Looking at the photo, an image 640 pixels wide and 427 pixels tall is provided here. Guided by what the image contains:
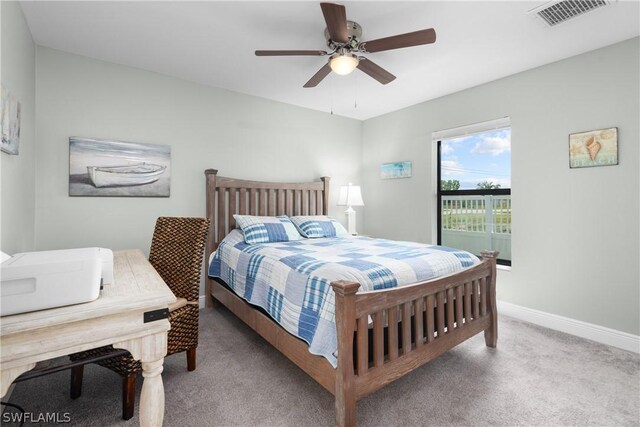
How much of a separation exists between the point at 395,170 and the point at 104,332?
3.85 m

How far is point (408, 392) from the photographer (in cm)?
186

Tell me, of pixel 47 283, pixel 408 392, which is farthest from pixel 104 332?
pixel 408 392

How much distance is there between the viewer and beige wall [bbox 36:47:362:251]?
2648mm

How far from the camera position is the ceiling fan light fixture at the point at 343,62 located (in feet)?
7.07

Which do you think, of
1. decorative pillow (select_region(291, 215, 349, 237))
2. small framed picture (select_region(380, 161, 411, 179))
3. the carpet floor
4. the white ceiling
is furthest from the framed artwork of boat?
small framed picture (select_region(380, 161, 411, 179))

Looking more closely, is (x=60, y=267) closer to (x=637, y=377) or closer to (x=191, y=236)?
(x=191, y=236)

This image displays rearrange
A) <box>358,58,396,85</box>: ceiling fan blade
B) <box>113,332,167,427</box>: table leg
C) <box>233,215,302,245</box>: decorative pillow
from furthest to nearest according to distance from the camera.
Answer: <box>233,215,302,245</box>: decorative pillow < <box>358,58,396,85</box>: ceiling fan blade < <box>113,332,167,427</box>: table leg

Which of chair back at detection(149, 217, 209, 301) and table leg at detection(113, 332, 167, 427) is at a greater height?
chair back at detection(149, 217, 209, 301)

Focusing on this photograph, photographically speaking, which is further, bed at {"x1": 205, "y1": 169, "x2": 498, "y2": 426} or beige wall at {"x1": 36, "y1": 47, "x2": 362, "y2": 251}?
beige wall at {"x1": 36, "y1": 47, "x2": 362, "y2": 251}

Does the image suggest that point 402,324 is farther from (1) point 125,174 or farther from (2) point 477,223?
(1) point 125,174

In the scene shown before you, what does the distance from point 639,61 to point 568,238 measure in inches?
59.0

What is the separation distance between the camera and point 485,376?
2025 mm

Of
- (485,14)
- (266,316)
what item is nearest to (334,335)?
(266,316)

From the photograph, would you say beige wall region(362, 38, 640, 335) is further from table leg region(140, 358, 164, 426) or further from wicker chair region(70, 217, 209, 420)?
table leg region(140, 358, 164, 426)
